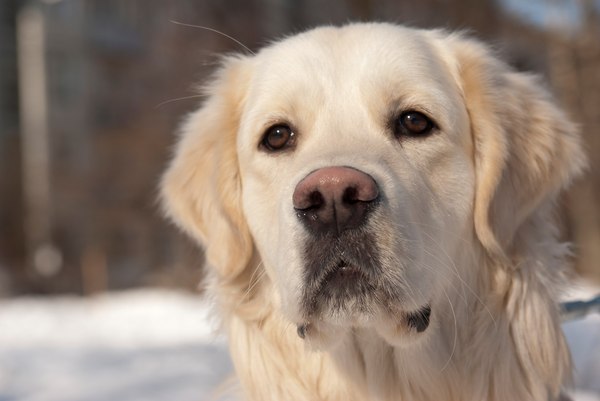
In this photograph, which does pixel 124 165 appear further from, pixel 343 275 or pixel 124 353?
pixel 343 275

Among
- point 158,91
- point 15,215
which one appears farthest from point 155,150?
point 15,215

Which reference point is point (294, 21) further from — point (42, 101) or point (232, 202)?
point (42, 101)

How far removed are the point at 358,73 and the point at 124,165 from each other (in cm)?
1905

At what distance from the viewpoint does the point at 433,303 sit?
270cm

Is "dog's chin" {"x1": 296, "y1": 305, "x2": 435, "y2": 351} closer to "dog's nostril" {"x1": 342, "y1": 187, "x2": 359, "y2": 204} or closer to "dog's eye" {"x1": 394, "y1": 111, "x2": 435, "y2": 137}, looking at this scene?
"dog's nostril" {"x1": 342, "y1": 187, "x2": 359, "y2": 204}

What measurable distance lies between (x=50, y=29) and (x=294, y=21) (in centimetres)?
2018

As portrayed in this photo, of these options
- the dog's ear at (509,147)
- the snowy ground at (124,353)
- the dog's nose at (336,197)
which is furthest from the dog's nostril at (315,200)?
the snowy ground at (124,353)

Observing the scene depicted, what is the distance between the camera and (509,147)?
2.88m

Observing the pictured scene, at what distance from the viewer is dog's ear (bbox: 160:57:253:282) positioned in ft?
10.3

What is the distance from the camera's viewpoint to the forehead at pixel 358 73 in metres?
2.85

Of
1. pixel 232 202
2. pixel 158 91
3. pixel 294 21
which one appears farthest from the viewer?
pixel 158 91

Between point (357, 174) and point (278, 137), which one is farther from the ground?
point (357, 174)

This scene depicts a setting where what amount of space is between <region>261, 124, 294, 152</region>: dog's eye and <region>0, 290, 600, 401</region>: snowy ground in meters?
0.94

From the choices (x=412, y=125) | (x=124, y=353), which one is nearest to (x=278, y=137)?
(x=412, y=125)
